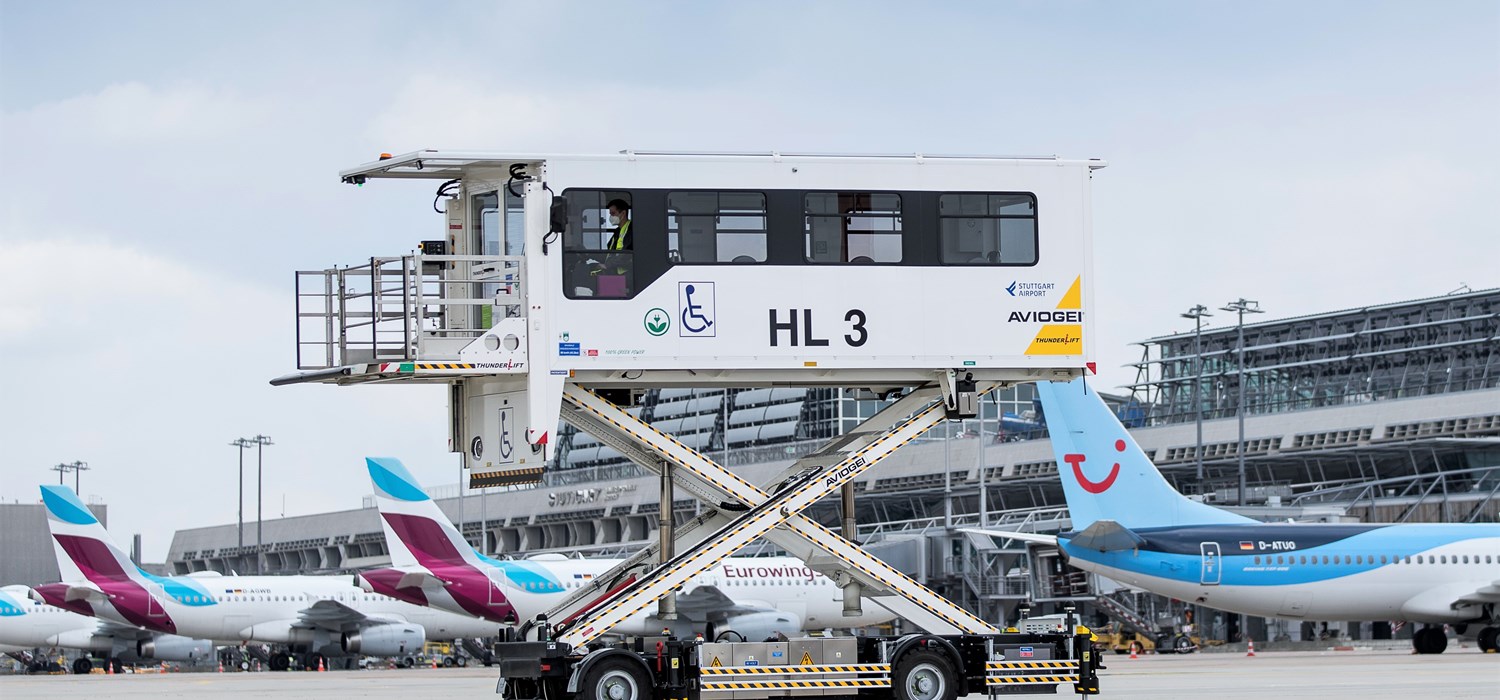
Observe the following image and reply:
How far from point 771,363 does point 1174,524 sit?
2349cm

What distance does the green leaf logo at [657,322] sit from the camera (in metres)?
18.3

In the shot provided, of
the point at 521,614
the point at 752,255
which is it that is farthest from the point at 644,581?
the point at 521,614

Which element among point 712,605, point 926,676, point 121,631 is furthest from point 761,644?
point 121,631

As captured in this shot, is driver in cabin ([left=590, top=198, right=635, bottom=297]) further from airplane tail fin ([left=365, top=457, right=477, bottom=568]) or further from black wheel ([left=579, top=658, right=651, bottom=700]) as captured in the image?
airplane tail fin ([left=365, top=457, right=477, bottom=568])

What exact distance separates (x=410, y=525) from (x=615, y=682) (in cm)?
3208

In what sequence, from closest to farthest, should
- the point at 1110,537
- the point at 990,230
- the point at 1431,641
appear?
the point at 990,230 < the point at 1110,537 < the point at 1431,641

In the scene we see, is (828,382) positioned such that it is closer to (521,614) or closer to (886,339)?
(886,339)

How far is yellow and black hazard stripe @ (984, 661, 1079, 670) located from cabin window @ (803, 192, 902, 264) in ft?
15.0

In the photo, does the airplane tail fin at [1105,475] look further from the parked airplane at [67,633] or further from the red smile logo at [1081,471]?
the parked airplane at [67,633]

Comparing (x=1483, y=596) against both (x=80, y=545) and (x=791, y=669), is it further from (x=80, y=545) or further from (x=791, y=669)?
(x=80, y=545)

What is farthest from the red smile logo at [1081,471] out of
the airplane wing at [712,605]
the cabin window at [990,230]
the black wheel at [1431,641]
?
the cabin window at [990,230]

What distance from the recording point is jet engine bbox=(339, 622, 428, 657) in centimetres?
5038

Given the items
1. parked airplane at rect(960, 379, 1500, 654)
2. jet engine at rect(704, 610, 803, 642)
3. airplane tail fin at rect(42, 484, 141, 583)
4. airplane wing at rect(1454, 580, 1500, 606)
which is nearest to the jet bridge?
parked airplane at rect(960, 379, 1500, 654)

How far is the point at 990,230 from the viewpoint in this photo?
62.2ft
